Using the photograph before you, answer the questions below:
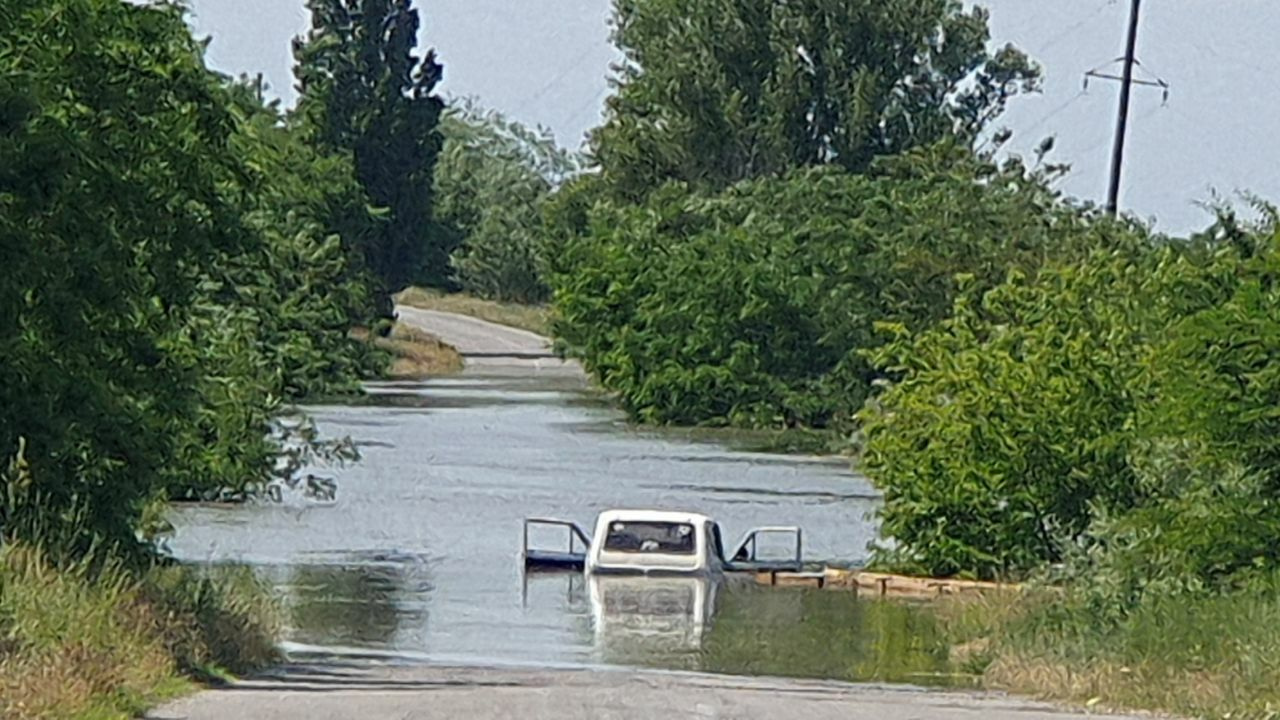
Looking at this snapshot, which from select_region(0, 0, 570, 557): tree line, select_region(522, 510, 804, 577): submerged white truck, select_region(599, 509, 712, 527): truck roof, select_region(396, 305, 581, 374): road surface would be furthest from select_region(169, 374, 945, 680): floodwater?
select_region(396, 305, 581, 374): road surface

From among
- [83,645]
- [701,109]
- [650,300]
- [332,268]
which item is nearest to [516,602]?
[83,645]

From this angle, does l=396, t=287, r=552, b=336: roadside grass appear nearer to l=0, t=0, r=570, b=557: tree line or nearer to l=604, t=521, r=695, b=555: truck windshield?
l=604, t=521, r=695, b=555: truck windshield

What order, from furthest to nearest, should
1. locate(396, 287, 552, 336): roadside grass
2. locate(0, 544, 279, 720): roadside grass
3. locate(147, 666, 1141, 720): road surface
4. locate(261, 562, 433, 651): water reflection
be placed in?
locate(396, 287, 552, 336): roadside grass
locate(261, 562, 433, 651): water reflection
locate(147, 666, 1141, 720): road surface
locate(0, 544, 279, 720): roadside grass

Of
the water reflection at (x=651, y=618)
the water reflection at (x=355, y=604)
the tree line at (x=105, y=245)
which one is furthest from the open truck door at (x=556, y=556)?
the tree line at (x=105, y=245)

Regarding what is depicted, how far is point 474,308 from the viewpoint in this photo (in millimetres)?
A: 140750

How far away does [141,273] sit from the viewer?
884 inches

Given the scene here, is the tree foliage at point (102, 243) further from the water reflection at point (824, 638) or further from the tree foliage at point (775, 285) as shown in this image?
the tree foliage at point (775, 285)

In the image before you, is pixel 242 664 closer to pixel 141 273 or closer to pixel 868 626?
pixel 141 273

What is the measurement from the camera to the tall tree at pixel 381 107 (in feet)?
349

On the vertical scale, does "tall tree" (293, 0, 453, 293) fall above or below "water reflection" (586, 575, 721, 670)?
above

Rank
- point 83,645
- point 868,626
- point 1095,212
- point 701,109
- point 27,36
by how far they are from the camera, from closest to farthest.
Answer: point 83,645
point 27,36
point 868,626
point 1095,212
point 701,109

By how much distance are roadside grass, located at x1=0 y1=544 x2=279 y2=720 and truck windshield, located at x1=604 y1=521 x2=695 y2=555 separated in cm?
1910

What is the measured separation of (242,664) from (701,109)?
3290 inches

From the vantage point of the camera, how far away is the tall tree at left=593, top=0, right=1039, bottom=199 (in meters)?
99.9
